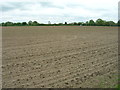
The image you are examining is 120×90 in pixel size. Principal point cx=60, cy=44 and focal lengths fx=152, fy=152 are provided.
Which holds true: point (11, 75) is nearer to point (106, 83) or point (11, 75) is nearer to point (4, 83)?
point (4, 83)

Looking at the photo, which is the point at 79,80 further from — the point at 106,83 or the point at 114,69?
the point at 114,69

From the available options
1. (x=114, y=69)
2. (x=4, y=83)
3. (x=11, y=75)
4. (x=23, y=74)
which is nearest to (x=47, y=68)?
(x=23, y=74)

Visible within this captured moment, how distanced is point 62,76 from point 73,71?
0.60 meters

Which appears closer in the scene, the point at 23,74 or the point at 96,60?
the point at 23,74

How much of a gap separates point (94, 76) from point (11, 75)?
109 inches

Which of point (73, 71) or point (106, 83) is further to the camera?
point (73, 71)

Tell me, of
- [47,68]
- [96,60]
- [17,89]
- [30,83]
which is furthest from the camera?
[96,60]

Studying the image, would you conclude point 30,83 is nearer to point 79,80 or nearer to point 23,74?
point 23,74

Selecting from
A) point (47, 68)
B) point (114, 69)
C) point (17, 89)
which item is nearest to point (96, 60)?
point (114, 69)

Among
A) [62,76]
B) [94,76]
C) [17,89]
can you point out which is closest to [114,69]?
[94,76]

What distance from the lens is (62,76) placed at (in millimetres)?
4984

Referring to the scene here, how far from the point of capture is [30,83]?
4.48 metres

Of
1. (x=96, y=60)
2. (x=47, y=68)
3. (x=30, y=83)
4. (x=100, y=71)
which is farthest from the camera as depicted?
(x=96, y=60)

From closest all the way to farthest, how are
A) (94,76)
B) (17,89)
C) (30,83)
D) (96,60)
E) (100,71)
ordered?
(17,89) < (30,83) < (94,76) < (100,71) < (96,60)
